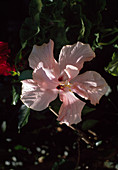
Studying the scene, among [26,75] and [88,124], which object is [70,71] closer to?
[26,75]

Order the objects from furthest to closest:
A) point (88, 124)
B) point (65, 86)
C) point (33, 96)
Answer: point (88, 124)
point (65, 86)
point (33, 96)

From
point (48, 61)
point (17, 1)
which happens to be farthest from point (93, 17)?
point (17, 1)

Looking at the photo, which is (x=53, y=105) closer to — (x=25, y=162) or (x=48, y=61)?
(x=48, y=61)

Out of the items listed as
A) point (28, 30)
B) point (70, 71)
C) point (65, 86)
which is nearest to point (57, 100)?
point (65, 86)

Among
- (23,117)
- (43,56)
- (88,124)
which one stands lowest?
(88,124)

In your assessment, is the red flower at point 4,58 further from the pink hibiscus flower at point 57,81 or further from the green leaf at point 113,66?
the green leaf at point 113,66

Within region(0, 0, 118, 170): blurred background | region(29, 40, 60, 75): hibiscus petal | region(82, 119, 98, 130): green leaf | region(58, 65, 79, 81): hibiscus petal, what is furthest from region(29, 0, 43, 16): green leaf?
region(82, 119, 98, 130): green leaf

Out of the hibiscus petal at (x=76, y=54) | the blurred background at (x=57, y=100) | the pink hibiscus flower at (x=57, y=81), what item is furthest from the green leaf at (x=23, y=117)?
the hibiscus petal at (x=76, y=54)
